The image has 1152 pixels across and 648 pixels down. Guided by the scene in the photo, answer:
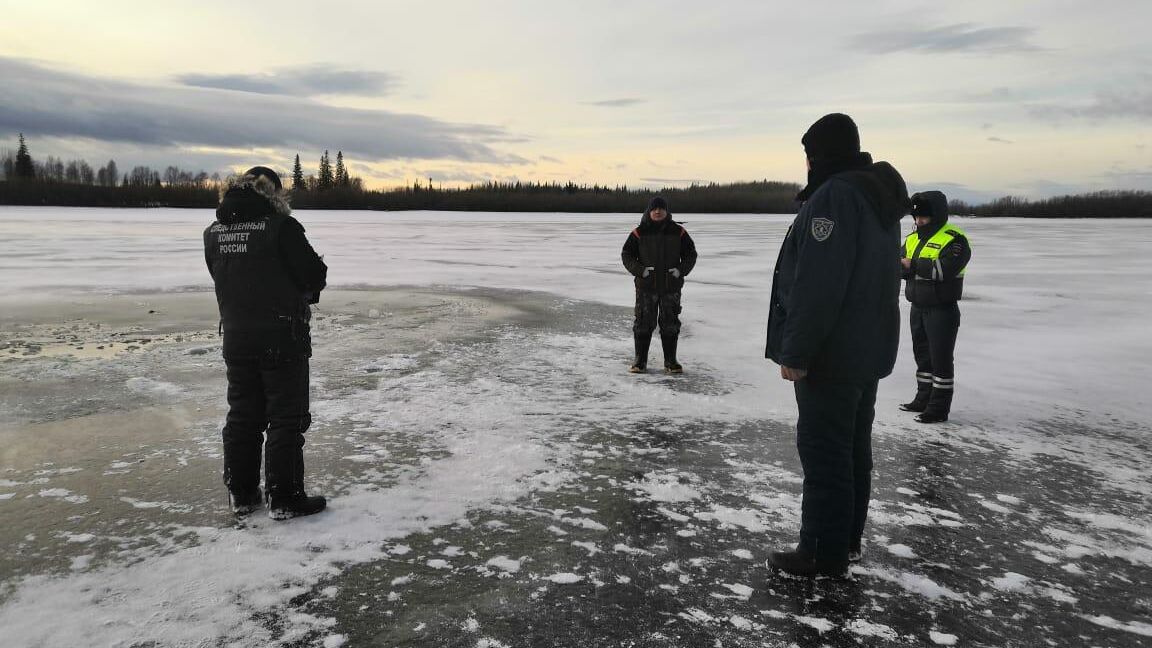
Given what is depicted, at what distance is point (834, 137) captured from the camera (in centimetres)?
324

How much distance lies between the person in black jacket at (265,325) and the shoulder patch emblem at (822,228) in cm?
250

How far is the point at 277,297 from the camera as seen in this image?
3848mm

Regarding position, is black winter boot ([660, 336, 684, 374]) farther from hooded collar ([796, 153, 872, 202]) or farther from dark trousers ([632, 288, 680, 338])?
hooded collar ([796, 153, 872, 202])

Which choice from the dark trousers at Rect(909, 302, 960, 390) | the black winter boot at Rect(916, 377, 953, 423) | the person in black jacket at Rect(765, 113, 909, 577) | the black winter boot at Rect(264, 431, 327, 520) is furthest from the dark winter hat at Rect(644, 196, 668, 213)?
the black winter boot at Rect(264, 431, 327, 520)

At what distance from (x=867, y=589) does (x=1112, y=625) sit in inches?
38.3

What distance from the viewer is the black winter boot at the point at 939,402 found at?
5.98m

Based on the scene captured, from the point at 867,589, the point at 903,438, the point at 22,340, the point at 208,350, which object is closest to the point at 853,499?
the point at 867,589

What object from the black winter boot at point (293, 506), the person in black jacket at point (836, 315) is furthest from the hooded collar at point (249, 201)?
the person in black jacket at point (836, 315)

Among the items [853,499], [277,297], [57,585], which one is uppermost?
[277,297]

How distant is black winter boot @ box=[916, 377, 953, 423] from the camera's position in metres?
5.98

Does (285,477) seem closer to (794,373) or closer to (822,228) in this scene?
(794,373)

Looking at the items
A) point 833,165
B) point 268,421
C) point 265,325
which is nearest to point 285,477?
point 268,421

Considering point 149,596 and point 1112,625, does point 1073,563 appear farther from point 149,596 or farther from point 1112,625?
point 149,596

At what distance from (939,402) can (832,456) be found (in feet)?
10.9
